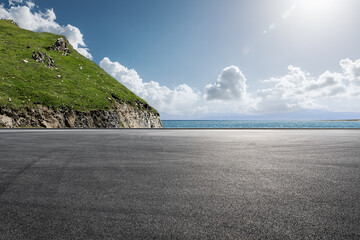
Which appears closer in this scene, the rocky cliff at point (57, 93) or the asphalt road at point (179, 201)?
the asphalt road at point (179, 201)

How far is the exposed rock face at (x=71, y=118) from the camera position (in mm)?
40594

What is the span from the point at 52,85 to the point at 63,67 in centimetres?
1532

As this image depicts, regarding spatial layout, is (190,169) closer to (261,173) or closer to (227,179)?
(227,179)

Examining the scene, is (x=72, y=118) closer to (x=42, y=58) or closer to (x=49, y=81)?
(x=49, y=81)

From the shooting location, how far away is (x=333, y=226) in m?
3.10

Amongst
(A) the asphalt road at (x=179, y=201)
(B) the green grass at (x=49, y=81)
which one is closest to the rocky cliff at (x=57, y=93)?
(B) the green grass at (x=49, y=81)

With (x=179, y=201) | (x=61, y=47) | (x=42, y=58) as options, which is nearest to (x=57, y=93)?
(x=42, y=58)

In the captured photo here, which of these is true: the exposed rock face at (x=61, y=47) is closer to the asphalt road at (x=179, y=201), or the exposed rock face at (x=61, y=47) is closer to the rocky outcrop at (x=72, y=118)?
the rocky outcrop at (x=72, y=118)

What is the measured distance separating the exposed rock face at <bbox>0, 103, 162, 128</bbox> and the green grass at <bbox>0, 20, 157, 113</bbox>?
55.0 inches

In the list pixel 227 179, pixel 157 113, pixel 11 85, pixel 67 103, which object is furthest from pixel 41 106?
pixel 227 179

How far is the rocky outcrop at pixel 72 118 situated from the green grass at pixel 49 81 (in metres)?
1.36

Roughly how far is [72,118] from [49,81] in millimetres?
15520

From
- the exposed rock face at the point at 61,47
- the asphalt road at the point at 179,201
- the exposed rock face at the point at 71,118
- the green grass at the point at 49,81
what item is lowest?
the asphalt road at the point at 179,201

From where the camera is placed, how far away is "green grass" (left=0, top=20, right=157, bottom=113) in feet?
153
